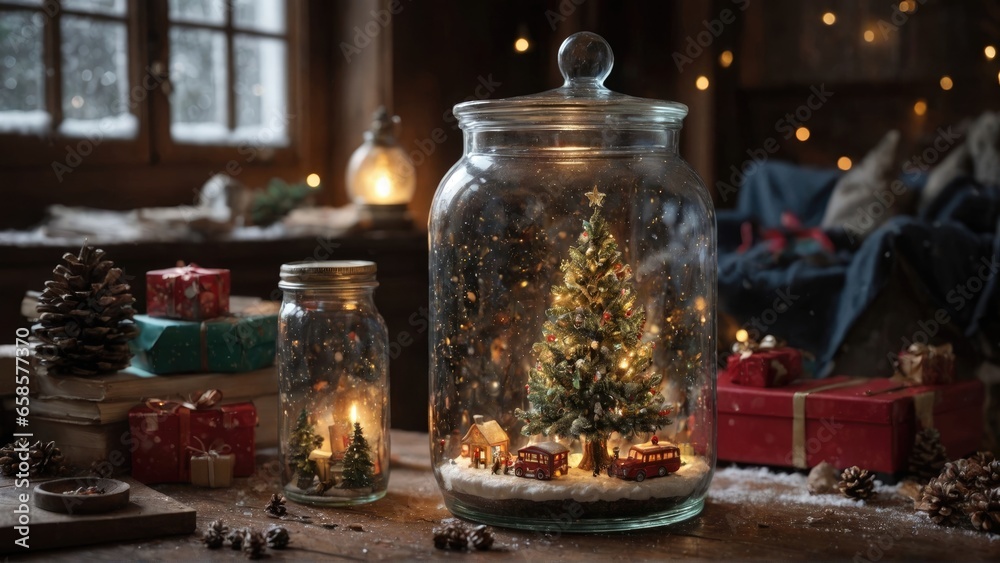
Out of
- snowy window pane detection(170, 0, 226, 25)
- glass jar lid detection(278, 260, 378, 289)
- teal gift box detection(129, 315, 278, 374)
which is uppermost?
snowy window pane detection(170, 0, 226, 25)

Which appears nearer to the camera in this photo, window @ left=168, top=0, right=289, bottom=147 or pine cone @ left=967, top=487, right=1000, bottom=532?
pine cone @ left=967, top=487, right=1000, bottom=532

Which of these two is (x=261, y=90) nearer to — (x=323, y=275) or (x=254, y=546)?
(x=323, y=275)

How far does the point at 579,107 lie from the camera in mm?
1291

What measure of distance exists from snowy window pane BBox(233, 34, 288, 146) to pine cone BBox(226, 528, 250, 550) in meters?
1.93

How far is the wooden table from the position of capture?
3.89 feet

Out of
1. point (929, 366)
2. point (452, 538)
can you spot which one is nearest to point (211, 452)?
point (452, 538)

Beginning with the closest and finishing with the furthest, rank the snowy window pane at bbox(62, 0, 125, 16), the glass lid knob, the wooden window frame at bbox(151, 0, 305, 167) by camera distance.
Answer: the glass lid knob
the snowy window pane at bbox(62, 0, 125, 16)
the wooden window frame at bbox(151, 0, 305, 167)

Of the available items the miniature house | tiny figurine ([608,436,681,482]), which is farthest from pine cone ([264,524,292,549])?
tiny figurine ([608,436,681,482])

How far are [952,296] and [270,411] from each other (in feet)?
5.50

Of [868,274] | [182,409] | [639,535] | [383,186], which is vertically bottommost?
[639,535]

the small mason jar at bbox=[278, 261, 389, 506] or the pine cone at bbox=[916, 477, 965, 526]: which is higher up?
the small mason jar at bbox=[278, 261, 389, 506]

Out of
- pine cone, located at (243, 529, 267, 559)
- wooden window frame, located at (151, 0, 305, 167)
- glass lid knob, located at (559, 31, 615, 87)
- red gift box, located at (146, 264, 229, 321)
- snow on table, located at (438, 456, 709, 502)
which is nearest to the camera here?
pine cone, located at (243, 529, 267, 559)

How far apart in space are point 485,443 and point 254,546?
1.06ft

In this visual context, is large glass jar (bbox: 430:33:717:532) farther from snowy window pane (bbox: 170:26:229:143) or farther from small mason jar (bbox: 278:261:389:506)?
snowy window pane (bbox: 170:26:229:143)
